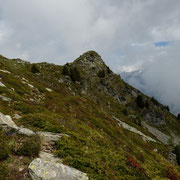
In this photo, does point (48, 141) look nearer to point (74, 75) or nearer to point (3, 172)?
point (3, 172)

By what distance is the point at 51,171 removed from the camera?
625cm

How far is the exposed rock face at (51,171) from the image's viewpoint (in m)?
5.93

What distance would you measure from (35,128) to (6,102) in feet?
21.1

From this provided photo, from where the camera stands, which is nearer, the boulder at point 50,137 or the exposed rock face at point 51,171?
the exposed rock face at point 51,171

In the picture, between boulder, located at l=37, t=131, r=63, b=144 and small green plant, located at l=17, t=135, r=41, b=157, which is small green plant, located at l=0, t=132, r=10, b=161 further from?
boulder, located at l=37, t=131, r=63, b=144

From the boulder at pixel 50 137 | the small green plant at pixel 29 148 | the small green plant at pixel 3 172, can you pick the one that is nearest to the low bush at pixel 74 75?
the boulder at pixel 50 137

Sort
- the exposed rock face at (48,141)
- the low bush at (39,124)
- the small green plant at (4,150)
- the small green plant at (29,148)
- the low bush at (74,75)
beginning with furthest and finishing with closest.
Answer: the low bush at (74,75), the low bush at (39,124), the exposed rock face at (48,141), the small green plant at (29,148), the small green plant at (4,150)

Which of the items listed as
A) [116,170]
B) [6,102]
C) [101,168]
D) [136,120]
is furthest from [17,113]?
[136,120]

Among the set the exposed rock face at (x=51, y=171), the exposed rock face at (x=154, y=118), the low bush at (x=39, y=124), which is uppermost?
the exposed rock face at (x=154, y=118)

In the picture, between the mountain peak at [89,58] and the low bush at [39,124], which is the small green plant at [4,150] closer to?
the low bush at [39,124]

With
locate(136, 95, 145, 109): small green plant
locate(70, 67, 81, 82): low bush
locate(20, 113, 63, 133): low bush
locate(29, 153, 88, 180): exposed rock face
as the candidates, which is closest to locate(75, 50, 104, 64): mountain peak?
locate(70, 67, 81, 82): low bush

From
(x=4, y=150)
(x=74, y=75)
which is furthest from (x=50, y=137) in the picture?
(x=74, y=75)

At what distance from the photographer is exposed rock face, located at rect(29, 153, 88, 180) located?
5934 millimetres

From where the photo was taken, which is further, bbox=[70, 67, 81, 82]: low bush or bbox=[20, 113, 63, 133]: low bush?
bbox=[70, 67, 81, 82]: low bush
